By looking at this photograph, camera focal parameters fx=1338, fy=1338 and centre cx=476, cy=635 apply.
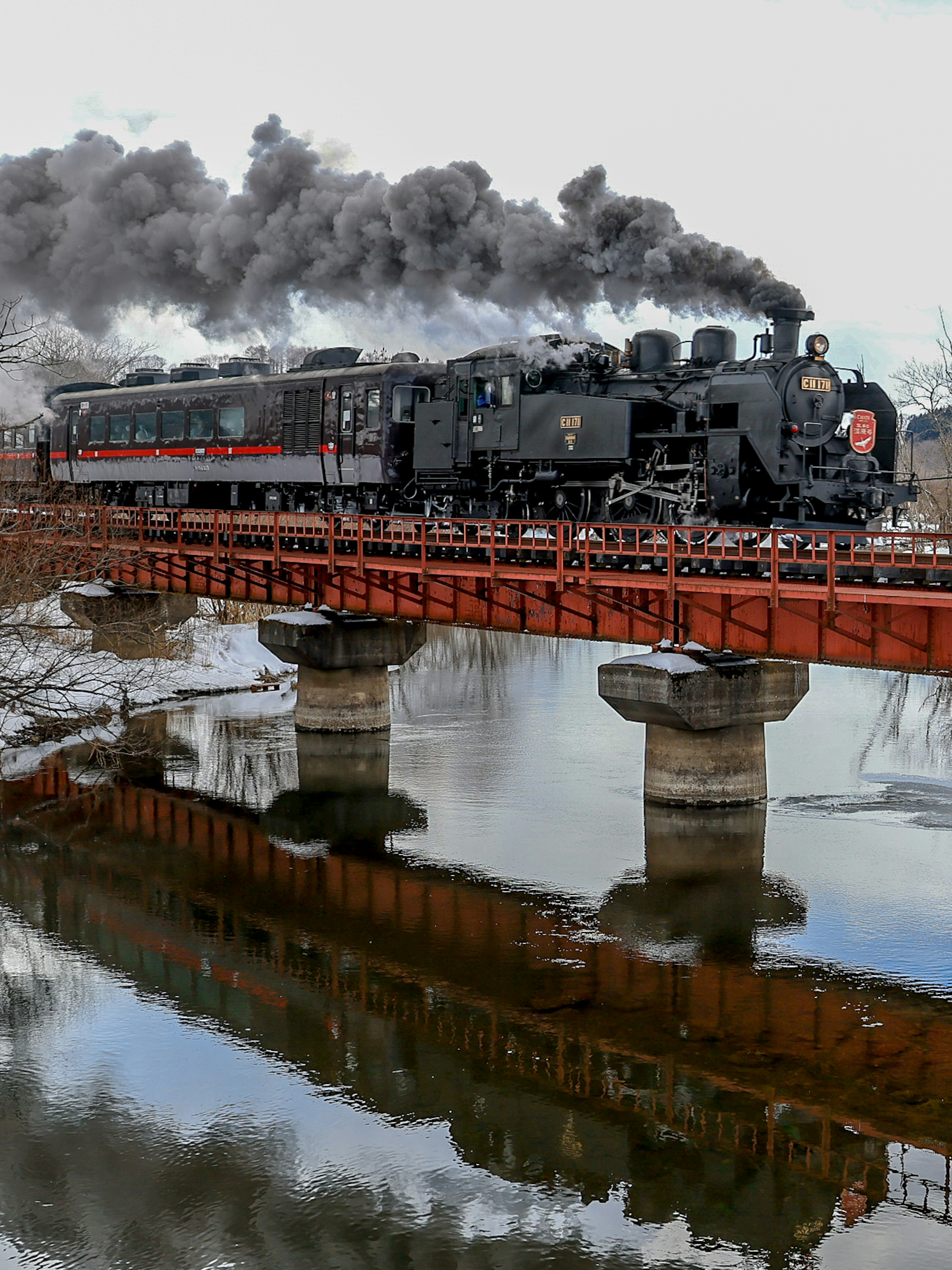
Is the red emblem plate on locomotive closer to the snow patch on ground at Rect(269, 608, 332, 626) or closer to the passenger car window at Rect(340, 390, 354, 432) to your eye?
the passenger car window at Rect(340, 390, 354, 432)

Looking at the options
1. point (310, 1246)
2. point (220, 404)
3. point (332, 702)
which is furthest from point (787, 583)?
point (220, 404)

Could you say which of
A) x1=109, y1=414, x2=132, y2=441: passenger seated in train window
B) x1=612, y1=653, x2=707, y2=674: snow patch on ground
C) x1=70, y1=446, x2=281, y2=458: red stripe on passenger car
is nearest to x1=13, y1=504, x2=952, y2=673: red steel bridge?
x1=612, y1=653, x2=707, y2=674: snow patch on ground

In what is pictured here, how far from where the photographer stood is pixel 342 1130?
45.8ft

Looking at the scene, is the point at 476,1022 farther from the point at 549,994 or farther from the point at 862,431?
the point at 862,431

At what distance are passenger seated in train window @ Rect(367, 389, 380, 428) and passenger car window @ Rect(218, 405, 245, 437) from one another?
19.1ft

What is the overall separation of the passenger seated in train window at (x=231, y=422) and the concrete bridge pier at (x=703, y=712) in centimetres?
1556

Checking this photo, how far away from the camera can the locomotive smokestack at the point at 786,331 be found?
25.0 meters


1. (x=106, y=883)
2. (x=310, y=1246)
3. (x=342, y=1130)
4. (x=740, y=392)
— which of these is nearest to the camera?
(x=310, y=1246)

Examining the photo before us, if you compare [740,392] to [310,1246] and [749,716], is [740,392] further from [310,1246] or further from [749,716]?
[310,1246]

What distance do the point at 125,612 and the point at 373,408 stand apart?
1374 centimetres

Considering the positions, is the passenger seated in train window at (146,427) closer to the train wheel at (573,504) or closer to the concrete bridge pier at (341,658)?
the concrete bridge pier at (341,658)

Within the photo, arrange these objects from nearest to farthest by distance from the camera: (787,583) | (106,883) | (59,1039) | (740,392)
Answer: (59,1039) → (787,583) → (106,883) → (740,392)

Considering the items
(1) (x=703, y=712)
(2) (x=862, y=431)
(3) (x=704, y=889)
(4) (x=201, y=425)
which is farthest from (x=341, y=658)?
(2) (x=862, y=431)

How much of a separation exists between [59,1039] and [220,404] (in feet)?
79.9
